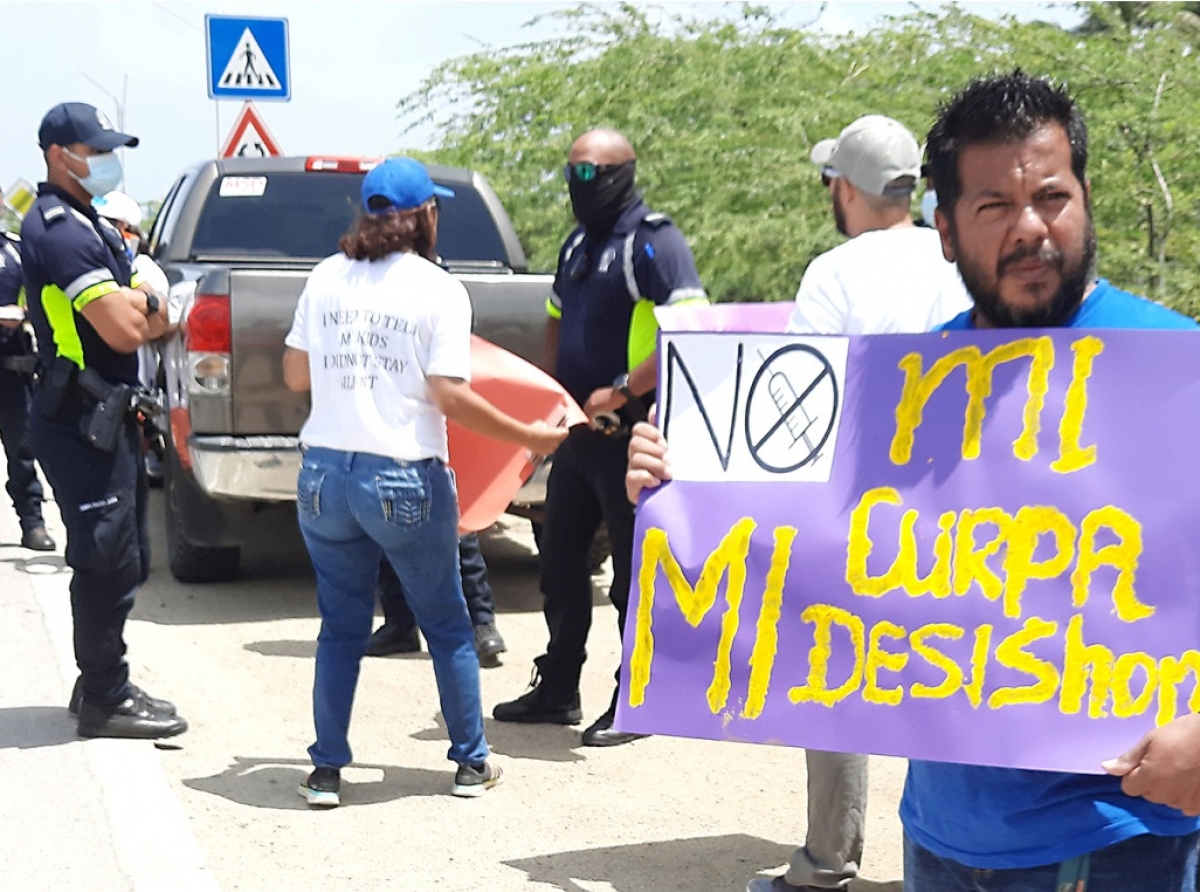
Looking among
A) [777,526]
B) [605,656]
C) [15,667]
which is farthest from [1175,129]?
[777,526]

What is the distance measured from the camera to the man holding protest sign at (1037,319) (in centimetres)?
228

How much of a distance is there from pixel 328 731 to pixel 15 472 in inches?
206

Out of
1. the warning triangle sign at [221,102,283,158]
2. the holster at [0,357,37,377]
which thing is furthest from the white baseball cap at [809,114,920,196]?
the warning triangle sign at [221,102,283,158]

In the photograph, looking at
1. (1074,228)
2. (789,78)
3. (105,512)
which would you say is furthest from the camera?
(789,78)

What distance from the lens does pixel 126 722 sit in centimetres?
584

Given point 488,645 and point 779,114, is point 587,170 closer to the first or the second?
point 488,645

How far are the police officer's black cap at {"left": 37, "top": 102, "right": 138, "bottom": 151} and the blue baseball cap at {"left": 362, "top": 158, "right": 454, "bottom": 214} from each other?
1.22 meters

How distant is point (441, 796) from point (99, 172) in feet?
8.12

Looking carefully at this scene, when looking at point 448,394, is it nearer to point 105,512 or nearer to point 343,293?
point 343,293

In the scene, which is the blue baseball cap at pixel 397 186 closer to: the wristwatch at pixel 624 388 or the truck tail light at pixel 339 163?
the wristwatch at pixel 624 388

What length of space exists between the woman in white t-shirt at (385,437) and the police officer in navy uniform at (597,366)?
23.8 inches

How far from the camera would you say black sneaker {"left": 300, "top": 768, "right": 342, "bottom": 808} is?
5.18 meters

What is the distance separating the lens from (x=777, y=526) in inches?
106

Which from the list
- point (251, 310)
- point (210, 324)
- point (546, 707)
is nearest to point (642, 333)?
point (546, 707)
